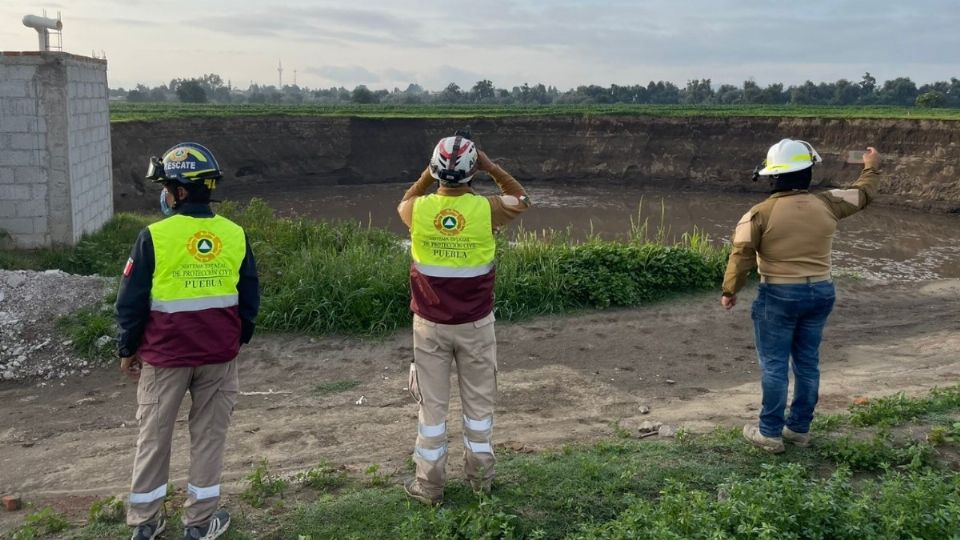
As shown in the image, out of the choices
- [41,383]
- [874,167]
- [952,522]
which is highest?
[874,167]

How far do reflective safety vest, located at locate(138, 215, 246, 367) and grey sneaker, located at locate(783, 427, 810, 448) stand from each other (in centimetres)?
368

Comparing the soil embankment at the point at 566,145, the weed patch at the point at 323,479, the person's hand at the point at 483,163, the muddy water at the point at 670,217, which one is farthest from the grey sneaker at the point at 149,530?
the soil embankment at the point at 566,145

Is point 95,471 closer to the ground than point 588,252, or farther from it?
closer to the ground

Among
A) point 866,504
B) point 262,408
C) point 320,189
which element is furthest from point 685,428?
point 320,189

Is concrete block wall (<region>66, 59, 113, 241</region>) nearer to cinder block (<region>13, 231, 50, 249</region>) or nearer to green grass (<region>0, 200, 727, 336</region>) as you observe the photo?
cinder block (<region>13, 231, 50, 249</region>)

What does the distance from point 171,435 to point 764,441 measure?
3692 mm

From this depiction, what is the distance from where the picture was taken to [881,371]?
26.3 feet

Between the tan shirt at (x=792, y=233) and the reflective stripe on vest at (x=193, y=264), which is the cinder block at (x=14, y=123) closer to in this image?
the reflective stripe on vest at (x=193, y=264)

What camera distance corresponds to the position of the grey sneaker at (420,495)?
445cm

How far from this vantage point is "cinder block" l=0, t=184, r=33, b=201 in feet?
35.9

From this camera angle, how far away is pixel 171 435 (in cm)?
408

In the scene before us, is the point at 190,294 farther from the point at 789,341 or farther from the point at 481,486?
the point at 789,341

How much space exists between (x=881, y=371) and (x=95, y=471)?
7429mm

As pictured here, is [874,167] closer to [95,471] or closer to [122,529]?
[122,529]
